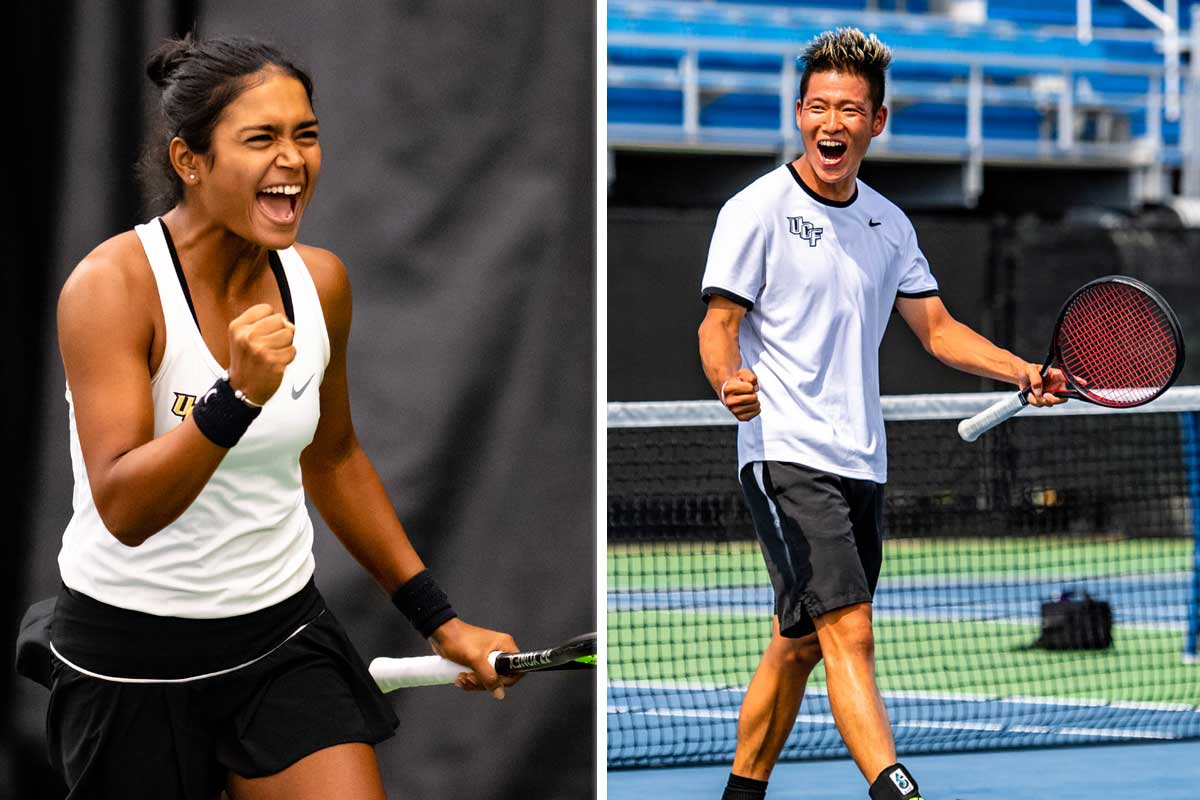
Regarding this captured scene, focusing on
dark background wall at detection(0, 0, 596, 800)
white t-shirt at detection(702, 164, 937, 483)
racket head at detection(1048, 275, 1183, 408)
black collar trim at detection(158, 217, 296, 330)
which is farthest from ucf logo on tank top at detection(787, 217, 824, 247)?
black collar trim at detection(158, 217, 296, 330)

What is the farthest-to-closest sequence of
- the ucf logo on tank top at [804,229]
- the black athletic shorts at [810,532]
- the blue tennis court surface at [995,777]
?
the blue tennis court surface at [995,777], the ucf logo on tank top at [804,229], the black athletic shorts at [810,532]

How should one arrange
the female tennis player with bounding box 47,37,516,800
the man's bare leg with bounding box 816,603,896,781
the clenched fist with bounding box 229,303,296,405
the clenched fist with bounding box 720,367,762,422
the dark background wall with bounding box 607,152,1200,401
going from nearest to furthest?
the clenched fist with bounding box 229,303,296,405, the female tennis player with bounding box 47,37,516,800, the clenched fist with bounding box 720,367,762,422, the man's bare leg with bounding box 816,603,896,781, the dark background wall with bounding box 607,152,1200,401

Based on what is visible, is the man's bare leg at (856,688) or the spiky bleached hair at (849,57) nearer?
the man's bare leg at (856,688)

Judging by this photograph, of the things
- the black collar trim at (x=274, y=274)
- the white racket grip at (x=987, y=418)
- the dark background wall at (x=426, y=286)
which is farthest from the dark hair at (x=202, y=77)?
the white racket grip at (x=987, y=418)

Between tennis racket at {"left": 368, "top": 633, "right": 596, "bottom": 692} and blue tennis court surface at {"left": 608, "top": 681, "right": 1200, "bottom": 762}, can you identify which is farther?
blue tennis court surface at {"left": 608, "top": 681, "right": 1200, "bottom": 762}

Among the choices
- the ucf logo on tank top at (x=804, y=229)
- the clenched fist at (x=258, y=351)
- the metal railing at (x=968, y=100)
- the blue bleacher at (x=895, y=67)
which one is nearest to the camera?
the clenched fist at (x=258, y=351)

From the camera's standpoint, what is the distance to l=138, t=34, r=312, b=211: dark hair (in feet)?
6.25

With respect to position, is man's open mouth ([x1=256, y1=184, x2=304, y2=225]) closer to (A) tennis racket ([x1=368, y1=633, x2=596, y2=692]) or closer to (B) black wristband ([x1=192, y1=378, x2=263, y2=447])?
(B) black wristband ([x1=192, y1=378, x2=263, y2=447])

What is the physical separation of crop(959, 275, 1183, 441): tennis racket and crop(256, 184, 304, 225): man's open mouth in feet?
6.65

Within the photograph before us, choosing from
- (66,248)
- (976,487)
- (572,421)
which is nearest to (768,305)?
(572,421)

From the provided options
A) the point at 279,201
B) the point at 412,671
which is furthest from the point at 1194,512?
the point at 279,201

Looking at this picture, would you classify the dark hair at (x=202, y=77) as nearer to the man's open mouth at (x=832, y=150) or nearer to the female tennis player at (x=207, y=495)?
the female tennis player at (x=207, y=495)

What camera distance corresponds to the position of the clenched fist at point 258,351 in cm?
170

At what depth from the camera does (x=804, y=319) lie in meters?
3.31
